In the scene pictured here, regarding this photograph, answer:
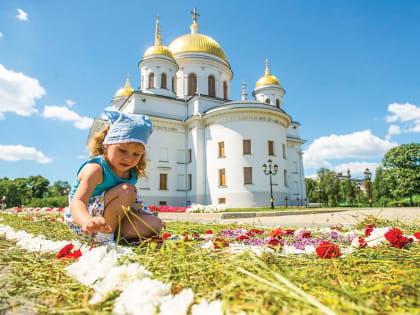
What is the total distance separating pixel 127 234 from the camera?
7.47 feet

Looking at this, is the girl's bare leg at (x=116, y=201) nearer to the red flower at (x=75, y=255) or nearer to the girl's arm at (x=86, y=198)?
the girl's arm at (x=86, y=198)

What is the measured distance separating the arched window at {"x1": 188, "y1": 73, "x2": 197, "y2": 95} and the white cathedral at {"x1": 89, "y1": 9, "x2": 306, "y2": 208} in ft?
0.30

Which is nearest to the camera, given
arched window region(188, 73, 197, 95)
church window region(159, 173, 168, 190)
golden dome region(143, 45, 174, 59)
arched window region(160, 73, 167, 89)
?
church window region(159, 173, 168, 190)

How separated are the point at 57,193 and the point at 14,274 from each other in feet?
288

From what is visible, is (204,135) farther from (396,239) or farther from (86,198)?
(396,239)

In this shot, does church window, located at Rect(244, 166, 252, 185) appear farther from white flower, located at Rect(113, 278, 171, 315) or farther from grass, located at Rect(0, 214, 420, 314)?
white flower, located at Rect(113, 278, 171, 315)

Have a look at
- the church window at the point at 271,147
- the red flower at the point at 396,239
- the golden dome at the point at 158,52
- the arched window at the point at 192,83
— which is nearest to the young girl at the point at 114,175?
the red flower at the point at 396,239

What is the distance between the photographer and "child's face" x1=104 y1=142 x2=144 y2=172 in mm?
2113

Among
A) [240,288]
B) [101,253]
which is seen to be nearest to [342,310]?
[240,288]

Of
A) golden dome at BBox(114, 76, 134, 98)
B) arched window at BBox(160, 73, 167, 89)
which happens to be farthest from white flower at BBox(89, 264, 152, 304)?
golden dome at BBox(114, 76, 134, 98)

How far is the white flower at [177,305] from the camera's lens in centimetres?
78

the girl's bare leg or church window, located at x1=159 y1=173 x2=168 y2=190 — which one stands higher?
church window, located at x1=159 y1=173 x2=168 y2=190

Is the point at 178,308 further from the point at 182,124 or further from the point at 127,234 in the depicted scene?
the point at 182,124

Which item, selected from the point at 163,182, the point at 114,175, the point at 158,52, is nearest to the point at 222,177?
the point at 163,182
